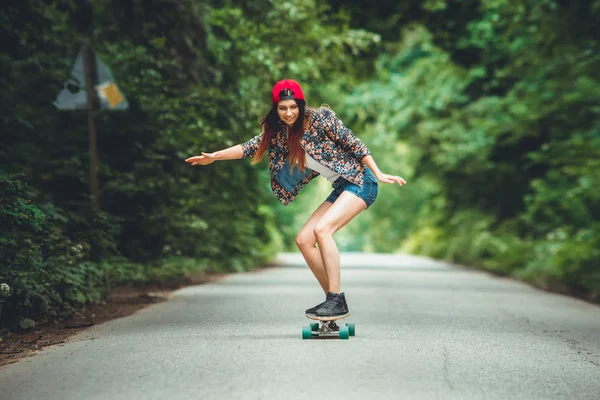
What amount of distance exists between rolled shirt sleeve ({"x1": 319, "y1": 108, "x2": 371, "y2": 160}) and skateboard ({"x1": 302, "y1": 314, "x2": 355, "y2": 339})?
1.36 meters

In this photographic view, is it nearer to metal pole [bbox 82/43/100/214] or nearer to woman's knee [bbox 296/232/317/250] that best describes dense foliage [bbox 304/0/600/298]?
metal pole [bbox 82/43/100/214]

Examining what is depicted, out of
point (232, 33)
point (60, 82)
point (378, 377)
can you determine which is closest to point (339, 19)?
point (232, 33)

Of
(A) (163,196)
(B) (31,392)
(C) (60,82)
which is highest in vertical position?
(C) (60,82)

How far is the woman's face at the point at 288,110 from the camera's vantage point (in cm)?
757

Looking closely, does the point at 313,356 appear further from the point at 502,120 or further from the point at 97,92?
the point at 502,120

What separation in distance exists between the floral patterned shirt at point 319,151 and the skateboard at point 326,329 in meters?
1.05

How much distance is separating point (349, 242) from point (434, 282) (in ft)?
277

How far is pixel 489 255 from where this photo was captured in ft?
85.0

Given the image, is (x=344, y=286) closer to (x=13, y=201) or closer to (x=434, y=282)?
(x=434, y=282)

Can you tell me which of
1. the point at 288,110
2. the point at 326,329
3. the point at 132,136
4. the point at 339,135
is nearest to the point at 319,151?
the point at 339,135

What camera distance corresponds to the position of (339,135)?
25.2ft

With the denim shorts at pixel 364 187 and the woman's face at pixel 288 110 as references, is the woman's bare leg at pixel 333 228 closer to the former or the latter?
the denim shorts at pixel 364 187

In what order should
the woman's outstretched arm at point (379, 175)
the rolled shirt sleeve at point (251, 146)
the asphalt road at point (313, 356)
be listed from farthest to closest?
the rolled shirt sleeve at point (251, 146), the woman's outstretched arm at point (379, 175), the asphalt road at point (313, 356)

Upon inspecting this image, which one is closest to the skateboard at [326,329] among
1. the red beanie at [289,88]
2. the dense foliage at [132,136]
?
the red beanie at [289,88]
